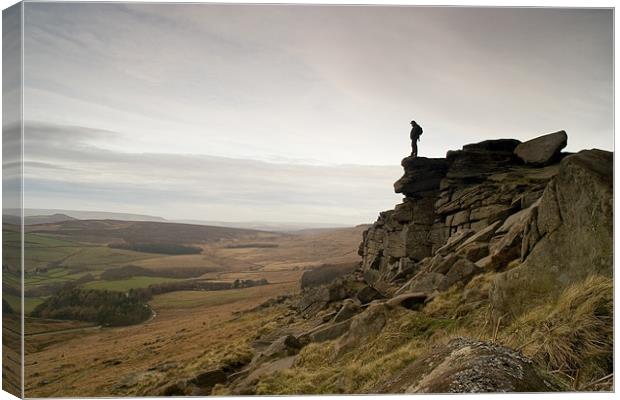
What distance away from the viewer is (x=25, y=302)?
24.3ft

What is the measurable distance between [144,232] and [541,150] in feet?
37.8

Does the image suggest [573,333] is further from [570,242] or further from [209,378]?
[209,378]

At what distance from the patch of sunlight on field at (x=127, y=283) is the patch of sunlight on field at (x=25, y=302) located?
2.40m

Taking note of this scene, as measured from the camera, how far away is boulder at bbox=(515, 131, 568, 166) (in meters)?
11.5

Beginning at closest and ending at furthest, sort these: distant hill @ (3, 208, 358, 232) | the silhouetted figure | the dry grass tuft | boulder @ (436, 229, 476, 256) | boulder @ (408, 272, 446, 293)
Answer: the dry grass tuft < distant hill @ (3, 208, 358, 232) < the silhouetted figure < boulder @ (408, 272, 446, 293) < boulder @ (436, 229, 476, 256)

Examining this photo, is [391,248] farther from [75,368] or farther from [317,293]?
[75,368]

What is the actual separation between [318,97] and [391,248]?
30.1ft

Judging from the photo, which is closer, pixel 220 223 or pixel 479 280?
pixel 479 280

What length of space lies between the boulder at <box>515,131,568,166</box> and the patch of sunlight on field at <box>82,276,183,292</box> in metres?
11.6

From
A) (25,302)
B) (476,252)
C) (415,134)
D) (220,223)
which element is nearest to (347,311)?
(476,252)

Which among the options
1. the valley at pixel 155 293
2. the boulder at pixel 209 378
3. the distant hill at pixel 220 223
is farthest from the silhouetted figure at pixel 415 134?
the boulder at pixel 209 378

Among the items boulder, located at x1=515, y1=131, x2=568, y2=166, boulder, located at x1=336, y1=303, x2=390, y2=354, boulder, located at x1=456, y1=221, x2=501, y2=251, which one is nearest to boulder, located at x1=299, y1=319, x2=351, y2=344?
boulder, located at x1=336, y1=303, x2=390, y2=354

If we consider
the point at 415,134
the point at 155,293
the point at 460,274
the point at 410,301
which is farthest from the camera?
the point at 155,293

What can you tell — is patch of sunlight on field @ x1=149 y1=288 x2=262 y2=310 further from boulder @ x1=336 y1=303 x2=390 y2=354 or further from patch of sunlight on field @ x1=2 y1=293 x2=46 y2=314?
Result: boulder @ x1=336 y1=303 x2=390 y2=354
